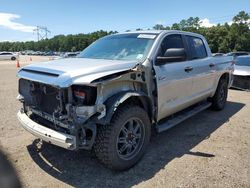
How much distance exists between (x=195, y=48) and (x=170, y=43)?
3.53ft

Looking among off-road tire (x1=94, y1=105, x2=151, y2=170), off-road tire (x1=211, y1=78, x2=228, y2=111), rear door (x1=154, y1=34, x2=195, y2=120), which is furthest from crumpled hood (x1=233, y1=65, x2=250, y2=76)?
off-road tire (x1=94, y1=105, x2=151, y2=170)

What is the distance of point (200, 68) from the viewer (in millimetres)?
5473

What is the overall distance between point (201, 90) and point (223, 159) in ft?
6.27

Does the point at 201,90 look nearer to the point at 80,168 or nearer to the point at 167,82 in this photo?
the point at 167,82

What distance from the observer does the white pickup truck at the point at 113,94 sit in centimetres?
331

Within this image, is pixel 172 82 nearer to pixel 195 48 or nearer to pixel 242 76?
pixel 195 48

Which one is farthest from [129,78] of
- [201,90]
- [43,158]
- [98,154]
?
[201,90]

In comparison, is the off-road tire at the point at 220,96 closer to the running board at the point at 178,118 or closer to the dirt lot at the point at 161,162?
the running board at the point at 178,118

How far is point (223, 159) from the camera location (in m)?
4.15

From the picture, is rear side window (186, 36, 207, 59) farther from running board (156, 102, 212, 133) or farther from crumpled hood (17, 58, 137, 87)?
crumpled hood (17, 58, 137, 87)

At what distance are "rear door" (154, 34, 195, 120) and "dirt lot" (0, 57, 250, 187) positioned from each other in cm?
66

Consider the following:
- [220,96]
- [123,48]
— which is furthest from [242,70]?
[123,48]

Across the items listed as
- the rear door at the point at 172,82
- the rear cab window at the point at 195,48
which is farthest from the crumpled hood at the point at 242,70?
the rear door at the point at 172,82

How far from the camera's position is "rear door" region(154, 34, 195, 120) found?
425 cm
